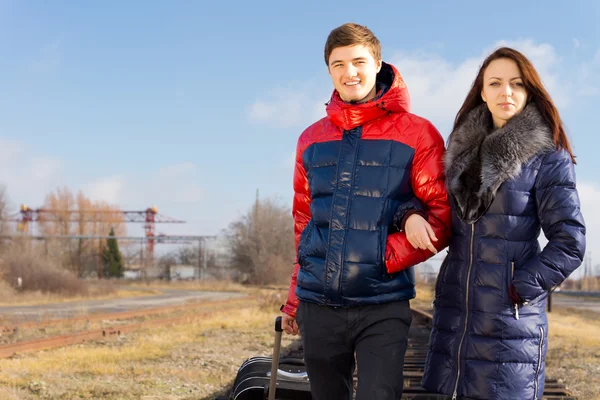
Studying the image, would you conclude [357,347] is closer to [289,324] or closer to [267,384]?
[289,324]

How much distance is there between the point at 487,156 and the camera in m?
2.61

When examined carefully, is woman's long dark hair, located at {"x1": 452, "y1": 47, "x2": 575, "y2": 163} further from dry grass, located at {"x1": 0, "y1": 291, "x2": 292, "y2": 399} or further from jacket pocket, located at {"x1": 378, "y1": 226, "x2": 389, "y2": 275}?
dry grass, located at {"x1": 0, "y1": 291, "x2": 292, "y2": 399}

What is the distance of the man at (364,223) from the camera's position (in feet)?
8.07

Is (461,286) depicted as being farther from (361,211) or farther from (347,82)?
(347,82)

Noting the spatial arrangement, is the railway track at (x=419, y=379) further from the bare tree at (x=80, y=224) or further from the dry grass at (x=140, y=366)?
the bare tree at (x=80, y=224)

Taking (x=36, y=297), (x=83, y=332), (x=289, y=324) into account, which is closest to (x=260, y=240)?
(x=36, y=297)

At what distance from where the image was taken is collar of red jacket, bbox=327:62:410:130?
2609mm

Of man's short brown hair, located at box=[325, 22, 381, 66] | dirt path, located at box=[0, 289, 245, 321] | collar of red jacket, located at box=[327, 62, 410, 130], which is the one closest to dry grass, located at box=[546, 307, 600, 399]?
collar of red jacket, located at box=[327, 62, 410, 130]

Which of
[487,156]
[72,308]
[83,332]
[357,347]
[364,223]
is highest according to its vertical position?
[487,156]

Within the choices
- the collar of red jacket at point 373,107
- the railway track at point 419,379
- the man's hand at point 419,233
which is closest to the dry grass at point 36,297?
the railway track at point 419,379

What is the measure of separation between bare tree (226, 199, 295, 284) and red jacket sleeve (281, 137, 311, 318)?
4160cm

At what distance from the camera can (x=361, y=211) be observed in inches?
98.9

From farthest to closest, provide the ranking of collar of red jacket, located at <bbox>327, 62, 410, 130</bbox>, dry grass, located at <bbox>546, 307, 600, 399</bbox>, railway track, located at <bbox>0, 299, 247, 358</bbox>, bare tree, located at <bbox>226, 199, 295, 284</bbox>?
bare tree, located at <bbox>226, 199, 295, 284</bbox> → railway track, located at <bbox>0, 299, 247, 358</bbox> → dry grass, located at <bbox>546, 307, 600, 399</bbox> → collar of red jacket, located at <bbox>327, 62, 410, 130</bbox>

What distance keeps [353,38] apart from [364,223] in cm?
81
